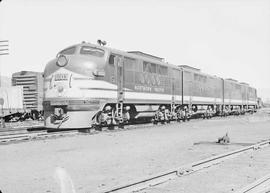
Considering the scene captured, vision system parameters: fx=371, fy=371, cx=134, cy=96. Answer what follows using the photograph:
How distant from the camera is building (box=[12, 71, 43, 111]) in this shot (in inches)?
1080

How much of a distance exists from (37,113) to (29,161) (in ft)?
65.9

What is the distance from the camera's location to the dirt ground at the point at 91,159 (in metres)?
6.58

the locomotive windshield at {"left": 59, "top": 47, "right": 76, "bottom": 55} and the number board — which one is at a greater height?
the locomotive windshield at {"left": 59, "top": 47, "right": 76, "bottom": 55}

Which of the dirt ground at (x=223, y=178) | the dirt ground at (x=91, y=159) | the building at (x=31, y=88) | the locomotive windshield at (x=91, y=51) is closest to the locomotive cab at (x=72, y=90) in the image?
the locomotive windshield at (x=91, y=51)

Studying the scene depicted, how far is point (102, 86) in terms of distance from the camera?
16281mm

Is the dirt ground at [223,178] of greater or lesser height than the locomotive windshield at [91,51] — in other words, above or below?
below

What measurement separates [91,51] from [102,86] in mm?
1716

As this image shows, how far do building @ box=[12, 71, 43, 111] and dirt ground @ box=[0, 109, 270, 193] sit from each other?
14284mm

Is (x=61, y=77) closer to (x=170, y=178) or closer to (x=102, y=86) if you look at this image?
(x=102, y=86)

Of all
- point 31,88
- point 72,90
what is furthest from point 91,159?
point 31,88

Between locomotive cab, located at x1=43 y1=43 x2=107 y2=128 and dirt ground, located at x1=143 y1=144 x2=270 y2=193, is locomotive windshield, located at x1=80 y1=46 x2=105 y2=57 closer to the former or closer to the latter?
locomotive cab, located at x1=43 y1=43 x2=107 y2=128

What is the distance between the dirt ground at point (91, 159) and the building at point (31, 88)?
14284 mm

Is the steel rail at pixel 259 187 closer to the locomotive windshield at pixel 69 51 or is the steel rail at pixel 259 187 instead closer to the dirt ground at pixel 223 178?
the dirt ground at pixel 223 178

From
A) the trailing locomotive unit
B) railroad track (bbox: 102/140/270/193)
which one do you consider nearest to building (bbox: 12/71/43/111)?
the trailing locomotive unit
